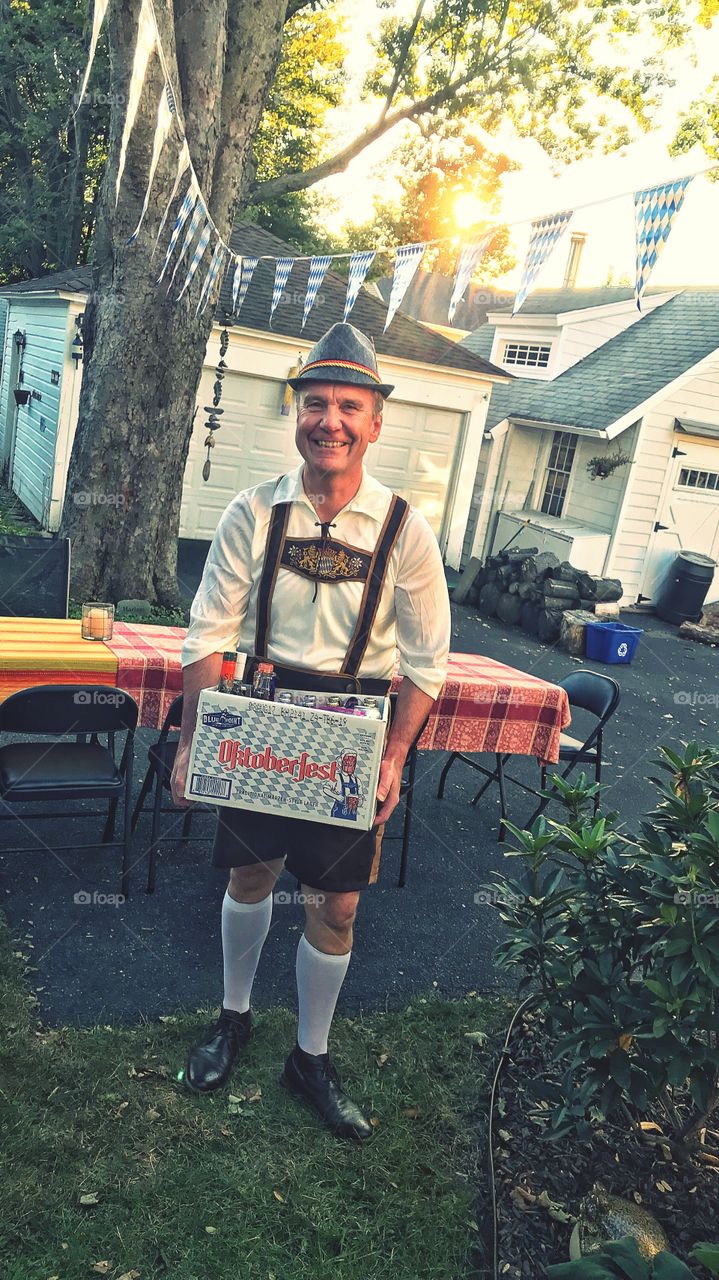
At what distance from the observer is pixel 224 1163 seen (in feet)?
→ 9.09

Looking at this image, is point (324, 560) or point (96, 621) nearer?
point (324, 560)

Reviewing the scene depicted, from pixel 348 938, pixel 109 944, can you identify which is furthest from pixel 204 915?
pixel 348 938

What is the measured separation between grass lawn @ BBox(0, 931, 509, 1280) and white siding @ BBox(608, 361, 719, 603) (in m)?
12.8

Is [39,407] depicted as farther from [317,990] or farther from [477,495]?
[317,990]

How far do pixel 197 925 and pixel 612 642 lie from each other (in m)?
8.53

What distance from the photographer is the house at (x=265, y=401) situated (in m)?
13.5

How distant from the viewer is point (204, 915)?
4.26 meters

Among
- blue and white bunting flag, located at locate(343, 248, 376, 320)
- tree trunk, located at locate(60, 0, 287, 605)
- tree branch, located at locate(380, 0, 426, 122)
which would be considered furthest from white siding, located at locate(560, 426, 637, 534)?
tree trunk, located at locate(60, 0, 287, 605)

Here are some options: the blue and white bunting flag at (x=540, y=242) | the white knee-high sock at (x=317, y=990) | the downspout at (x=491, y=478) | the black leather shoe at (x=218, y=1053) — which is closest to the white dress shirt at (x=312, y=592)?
the white knee-high sock at (x=317, y=990)

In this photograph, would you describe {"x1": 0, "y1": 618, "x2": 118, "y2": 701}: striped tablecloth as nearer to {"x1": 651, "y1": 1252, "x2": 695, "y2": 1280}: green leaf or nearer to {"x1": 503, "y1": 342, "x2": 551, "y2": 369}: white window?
{"x1": 651, "y1": 1252, "x2": 695, "y2": 1280}: green leaf

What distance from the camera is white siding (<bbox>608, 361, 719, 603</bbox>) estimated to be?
15242 millimetres

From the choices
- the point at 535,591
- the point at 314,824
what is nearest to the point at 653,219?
the point at 314,824

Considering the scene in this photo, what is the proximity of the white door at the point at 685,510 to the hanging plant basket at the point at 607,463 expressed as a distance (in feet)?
2.76

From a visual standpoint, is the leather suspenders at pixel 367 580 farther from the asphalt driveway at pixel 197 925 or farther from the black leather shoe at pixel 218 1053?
the asphalt driveway at pixel 197 925
